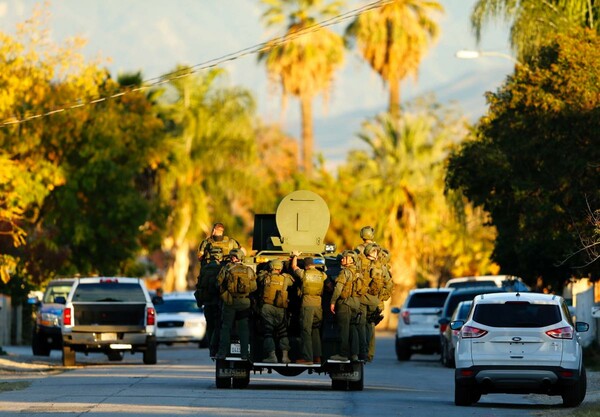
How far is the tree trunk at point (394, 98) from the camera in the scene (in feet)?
Result: 249

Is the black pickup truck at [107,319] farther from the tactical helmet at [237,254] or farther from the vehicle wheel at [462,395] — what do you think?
the vehicle wheel at [462,395]

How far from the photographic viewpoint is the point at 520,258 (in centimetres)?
3550

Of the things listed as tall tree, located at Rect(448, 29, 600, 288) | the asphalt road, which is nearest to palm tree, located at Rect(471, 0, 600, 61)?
tall tree, located at Rect(448, 29, 600, 288)

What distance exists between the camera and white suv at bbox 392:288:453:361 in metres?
37.4

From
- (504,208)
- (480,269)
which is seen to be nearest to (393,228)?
(480,269)

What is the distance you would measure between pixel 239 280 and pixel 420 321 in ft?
47.8

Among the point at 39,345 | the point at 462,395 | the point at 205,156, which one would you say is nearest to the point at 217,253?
the point at 462,395

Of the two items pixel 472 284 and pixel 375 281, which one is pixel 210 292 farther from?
pixel 472 284

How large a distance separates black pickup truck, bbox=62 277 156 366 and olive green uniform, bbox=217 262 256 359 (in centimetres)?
981

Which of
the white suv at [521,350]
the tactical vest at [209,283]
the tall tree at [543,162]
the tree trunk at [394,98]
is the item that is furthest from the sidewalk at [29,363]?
the tree trunk at [394,98]

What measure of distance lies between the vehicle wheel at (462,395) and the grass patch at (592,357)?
10886mm

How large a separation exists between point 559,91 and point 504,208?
5.10 metres

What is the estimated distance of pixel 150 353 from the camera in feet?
110

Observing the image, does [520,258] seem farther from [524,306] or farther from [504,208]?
[524,306]
